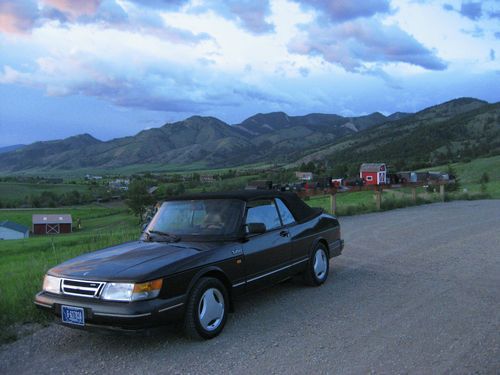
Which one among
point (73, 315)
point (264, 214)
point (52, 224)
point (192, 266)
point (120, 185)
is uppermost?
point (120, 185)

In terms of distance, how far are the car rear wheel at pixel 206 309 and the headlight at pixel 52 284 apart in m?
1.30

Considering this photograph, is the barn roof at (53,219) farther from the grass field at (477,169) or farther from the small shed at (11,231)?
the grass field at (477,169)

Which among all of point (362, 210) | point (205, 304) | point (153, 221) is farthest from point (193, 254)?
point (362, 210)

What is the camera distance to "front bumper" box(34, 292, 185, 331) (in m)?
4.19

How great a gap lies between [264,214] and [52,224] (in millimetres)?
73608

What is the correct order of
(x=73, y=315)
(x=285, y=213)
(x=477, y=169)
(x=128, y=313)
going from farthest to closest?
(x=477, y=169), (x=285, y=213), (x=73, y=315), (x=128, y=313)

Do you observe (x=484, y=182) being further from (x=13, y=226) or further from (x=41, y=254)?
(x=13, y=226)

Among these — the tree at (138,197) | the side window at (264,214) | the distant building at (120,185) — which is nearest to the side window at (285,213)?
the side window at (264,214)

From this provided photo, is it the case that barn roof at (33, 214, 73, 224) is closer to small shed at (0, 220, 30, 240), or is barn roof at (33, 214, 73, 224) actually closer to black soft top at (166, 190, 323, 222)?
small shed at (0, 220, 30, 240)

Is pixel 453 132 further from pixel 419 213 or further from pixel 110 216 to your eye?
pixel 419 213

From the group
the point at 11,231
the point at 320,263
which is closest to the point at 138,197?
the point at 11,231

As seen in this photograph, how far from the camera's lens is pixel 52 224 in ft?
239

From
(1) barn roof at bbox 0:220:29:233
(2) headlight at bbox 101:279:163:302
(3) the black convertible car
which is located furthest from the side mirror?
(1) barn roof at bbox 0:220:29:233

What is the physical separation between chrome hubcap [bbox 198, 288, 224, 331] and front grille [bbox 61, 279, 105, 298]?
993mm
